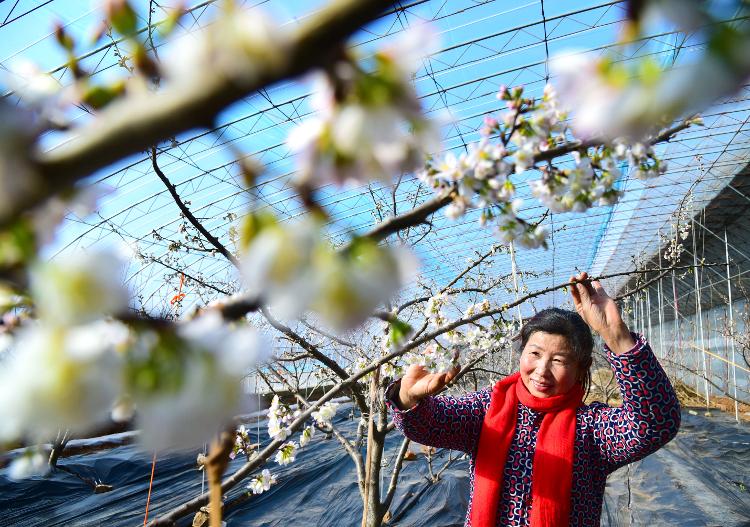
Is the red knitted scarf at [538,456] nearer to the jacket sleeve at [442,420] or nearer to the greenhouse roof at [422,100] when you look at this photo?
the jacket sleeve at [442,420]

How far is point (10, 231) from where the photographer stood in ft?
1.03

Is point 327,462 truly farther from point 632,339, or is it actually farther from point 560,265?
point 560,265

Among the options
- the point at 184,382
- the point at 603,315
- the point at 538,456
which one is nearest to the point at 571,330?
the point at 603,315

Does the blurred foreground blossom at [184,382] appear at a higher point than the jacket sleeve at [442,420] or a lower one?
higher

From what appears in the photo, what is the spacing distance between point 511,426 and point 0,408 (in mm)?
1643

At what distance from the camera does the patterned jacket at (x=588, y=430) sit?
1479 mm

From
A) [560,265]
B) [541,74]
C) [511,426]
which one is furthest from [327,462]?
[560,265]

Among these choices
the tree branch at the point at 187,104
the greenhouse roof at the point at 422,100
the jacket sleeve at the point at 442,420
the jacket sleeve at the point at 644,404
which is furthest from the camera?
the greenhouse roof at the point at 422,100

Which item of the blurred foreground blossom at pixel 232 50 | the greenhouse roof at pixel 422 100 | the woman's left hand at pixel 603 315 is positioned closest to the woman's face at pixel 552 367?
the woman's left hand at pixel 603 315

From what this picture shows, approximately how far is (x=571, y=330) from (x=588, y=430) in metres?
0.34

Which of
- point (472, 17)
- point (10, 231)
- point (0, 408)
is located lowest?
point (0, 408)

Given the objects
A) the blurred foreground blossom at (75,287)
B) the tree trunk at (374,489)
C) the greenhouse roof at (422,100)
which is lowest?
the tree trunk at (374,489)

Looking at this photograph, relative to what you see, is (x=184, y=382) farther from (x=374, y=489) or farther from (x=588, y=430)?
(x=374, y=489)

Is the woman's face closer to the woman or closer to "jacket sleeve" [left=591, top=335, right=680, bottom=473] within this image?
the woman
